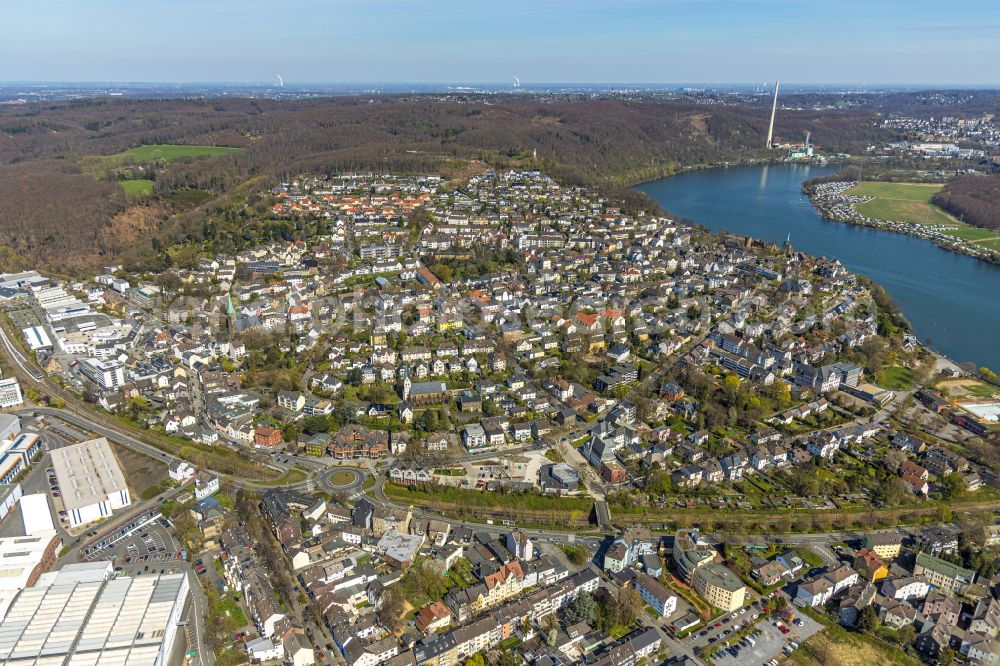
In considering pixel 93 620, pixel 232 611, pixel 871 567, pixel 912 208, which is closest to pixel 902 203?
pixel 912 208

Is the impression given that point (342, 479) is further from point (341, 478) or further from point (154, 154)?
point (154, 154)

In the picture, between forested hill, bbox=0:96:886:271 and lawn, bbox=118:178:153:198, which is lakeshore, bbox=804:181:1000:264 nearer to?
forested hill, bbox=0:96:886:271

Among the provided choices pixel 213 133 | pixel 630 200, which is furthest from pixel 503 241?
pixel 213 133

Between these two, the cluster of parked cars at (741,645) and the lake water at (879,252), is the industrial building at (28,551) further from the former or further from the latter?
the lake water at (879,252)

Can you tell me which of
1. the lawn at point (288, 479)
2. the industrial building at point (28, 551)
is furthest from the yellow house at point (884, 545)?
the industrial building at point (28, 551)

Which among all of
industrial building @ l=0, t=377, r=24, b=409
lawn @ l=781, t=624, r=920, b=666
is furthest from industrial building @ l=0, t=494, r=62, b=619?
lawn @ l=781, t=624, r=920, b=666

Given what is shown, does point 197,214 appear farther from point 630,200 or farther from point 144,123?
point 144,123
